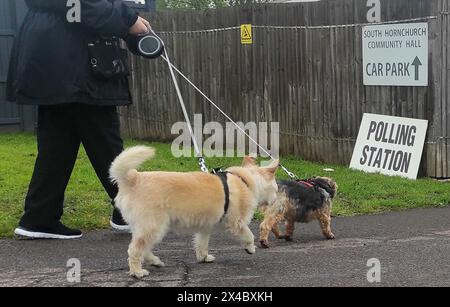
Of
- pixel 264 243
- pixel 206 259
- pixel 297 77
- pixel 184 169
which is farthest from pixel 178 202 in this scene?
pixel 297 77

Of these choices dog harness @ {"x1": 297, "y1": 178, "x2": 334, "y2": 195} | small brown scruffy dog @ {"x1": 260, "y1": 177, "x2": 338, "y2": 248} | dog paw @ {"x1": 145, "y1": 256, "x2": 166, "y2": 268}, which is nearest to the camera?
dog paw @ {"x1": 145, "y1": 256, "x2": 166, "y2": 268}

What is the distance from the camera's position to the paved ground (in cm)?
450

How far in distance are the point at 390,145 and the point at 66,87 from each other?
5.27 meters

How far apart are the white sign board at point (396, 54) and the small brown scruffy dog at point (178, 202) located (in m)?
4.36

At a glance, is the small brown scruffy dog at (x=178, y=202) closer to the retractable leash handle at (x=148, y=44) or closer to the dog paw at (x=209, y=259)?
the dog paw at (x=209, y=259)

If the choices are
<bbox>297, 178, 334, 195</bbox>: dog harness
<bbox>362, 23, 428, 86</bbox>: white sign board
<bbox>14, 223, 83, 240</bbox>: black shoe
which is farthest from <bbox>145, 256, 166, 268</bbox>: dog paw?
<bbox>362, 23, 428, 86</bbox>: white sign board

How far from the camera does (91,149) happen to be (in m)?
5.64

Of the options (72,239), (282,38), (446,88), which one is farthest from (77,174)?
(446,88)

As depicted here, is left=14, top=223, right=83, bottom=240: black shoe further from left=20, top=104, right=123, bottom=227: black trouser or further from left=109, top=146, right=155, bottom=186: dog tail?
left=109, top=146, right=155, bottom=186: dog tail

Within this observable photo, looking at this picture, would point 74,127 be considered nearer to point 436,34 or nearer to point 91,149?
point 91,149

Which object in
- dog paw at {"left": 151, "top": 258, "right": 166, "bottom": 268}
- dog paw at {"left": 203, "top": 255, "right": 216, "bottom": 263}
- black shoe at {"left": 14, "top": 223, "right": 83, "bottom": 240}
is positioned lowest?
dog paw at {"left": 203, "top": 255, "right": 216, "bottom": 263}

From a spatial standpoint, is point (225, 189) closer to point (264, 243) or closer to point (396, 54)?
point (264, 243)
